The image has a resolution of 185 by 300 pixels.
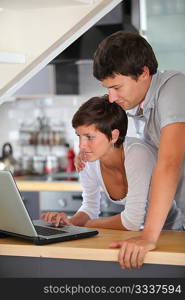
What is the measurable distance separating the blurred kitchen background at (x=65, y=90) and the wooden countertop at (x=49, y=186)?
21.0 inches

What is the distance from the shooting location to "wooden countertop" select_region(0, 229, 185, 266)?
5.16 ft

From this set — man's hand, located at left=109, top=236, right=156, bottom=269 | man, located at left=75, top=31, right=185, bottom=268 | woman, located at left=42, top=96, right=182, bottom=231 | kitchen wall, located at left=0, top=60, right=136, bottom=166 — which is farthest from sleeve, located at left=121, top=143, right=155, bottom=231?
kitchen wall, located at left=0, top=60, right=136, bottom=166

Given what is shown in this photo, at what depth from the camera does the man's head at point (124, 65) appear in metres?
1.84

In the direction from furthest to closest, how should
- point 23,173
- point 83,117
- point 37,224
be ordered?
point 23,173 < point 83,117 < point 37,224

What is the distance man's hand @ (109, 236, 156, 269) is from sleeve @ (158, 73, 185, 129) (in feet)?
1.31

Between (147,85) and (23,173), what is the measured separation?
3.13 metres

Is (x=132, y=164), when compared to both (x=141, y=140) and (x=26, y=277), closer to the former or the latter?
(x=141, y=140)

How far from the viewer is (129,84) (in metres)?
1.89

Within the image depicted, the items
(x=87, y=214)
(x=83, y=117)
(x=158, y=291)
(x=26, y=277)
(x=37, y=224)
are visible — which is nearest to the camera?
(x=158, y=291)

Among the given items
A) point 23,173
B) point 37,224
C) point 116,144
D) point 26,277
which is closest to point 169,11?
point 23,173

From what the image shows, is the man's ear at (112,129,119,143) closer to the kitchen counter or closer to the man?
the man

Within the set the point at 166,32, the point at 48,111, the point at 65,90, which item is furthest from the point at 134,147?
the point at 48,111

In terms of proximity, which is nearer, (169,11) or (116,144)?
(116,144)

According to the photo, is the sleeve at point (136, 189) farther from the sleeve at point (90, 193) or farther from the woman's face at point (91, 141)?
the sleeve at point (90, 193)
